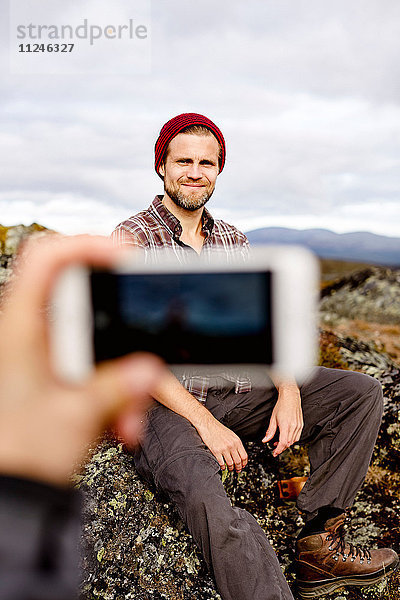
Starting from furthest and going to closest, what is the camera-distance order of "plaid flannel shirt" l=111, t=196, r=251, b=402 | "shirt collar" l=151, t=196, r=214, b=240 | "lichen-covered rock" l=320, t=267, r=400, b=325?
"lichen-covered rock" l=320, t=267, r=400, b=325 < "shirt collar" l=151, t=196, r=214, b=240 < "plaid flannel shirt" l=111, t=196, r=251, b=402

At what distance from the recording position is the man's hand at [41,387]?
1771 millimetres

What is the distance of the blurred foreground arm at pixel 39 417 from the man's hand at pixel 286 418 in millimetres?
2415

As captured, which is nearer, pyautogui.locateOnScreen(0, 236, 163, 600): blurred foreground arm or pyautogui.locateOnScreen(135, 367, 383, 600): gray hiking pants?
pyautogui.locateOnScreen(0, 236, 163, 600): blurred foreground arm

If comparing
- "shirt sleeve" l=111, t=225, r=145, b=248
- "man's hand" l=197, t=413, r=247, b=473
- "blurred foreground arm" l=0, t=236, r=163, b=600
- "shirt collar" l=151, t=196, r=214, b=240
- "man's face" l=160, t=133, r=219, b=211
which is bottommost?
"man's hand" l=197, t=413, r=247, b=473

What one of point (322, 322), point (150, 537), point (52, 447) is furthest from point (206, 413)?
point (322, 322)

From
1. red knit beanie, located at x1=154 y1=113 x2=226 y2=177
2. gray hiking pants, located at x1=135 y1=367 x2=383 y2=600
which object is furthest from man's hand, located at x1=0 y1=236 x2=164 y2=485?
red knit beanie, located at x1=154 y1=113 x2=226 y2=177

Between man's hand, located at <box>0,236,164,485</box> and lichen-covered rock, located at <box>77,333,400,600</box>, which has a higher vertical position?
man's hand, located at <box>0,236,164,485</box>

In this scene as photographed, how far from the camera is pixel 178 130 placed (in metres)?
5.11

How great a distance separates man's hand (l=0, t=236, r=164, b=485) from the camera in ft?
5.81

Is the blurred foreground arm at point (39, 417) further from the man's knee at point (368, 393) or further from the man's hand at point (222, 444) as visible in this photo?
the man's knee at point (368, 393)

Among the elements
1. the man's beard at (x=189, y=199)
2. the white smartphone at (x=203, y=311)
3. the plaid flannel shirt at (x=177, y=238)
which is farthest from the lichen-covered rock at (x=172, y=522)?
the man's beard at (x=189, y=199)

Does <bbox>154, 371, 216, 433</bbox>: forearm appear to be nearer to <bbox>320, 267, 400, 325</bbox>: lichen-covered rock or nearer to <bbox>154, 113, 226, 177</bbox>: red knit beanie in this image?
<bbox>154, 113, 226, 177</bbox>: red knit beanie

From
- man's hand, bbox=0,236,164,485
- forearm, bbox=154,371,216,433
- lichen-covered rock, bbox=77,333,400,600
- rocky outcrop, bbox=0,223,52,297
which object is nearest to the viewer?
man's hand, bbox=0,236,164,485

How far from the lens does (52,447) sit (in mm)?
1979
